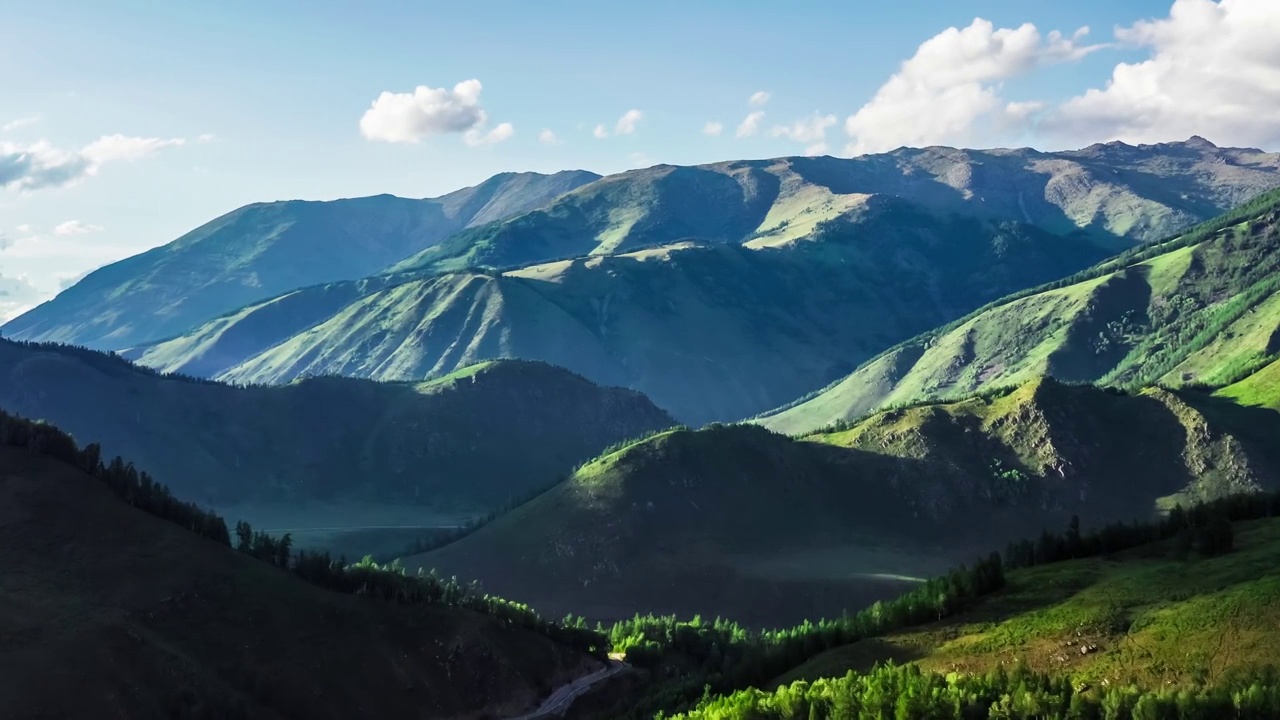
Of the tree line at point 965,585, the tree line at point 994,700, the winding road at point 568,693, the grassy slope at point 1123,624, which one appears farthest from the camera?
the winding road at point 568,693

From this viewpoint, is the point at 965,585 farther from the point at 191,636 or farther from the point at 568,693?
the point at 191,636

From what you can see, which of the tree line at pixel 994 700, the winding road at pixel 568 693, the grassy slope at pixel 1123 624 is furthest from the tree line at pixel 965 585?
the tree line at pixel 994 700

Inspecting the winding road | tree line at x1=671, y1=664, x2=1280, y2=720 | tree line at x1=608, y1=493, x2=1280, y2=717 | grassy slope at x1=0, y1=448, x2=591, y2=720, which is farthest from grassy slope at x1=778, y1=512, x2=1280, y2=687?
grassy slope at x1=0, y1=448, x2=591, y2=720

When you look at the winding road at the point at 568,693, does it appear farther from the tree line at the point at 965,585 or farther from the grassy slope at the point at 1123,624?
the grassy slope at the point at 1123,624

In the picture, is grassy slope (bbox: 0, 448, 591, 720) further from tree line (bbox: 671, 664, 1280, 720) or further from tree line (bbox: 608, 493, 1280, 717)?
tree line (bbox: 671, 664, 1280, 720)

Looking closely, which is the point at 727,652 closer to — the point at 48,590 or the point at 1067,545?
the point at 1067,545

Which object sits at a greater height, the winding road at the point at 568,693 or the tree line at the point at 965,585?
the tree line at the point at 965,585

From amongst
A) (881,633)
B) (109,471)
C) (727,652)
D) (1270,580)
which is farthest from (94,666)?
(1270,580)
